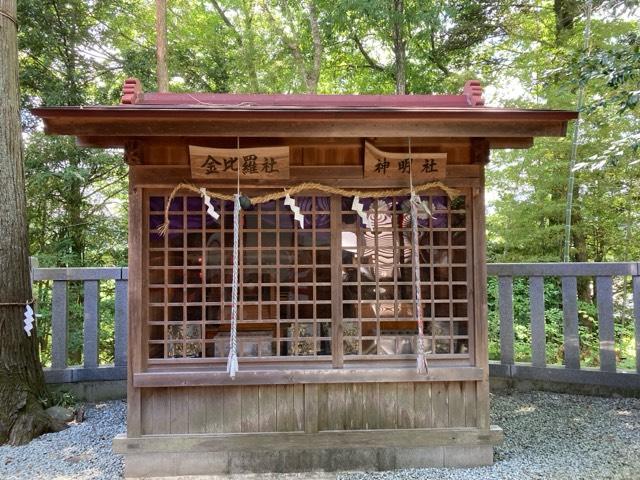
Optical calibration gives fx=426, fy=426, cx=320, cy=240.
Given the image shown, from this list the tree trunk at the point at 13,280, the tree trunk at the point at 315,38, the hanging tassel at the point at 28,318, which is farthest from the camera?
the tree trunk at the point at 315,38

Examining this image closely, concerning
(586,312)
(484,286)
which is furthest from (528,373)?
(586,312)

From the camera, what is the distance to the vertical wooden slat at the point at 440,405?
150 inches

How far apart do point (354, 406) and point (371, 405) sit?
153 mm

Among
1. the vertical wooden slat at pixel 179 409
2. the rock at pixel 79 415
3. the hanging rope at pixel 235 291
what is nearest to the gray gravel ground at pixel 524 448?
the rock at pixel 79 415

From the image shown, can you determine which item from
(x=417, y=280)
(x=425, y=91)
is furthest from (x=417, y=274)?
(x=425, y=91)

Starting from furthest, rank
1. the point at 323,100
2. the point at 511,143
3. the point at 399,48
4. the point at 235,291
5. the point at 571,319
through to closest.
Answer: the point at 399,48
the point at 571,319
the point at 323,100
the point at 511,143
the point at 235,291

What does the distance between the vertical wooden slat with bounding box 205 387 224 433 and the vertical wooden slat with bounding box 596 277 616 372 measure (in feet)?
14.9

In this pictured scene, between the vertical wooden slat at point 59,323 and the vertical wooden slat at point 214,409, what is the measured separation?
278cm

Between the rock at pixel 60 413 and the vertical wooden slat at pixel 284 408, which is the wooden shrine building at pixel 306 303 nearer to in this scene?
the vertical wooden slat at pixel 284 408

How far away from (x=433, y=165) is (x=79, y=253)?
330 inches

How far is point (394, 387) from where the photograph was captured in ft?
12.5

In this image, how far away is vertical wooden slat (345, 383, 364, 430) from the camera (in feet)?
12.4

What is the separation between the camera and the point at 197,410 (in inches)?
147

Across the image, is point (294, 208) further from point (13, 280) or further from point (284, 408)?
point (13, 280)
